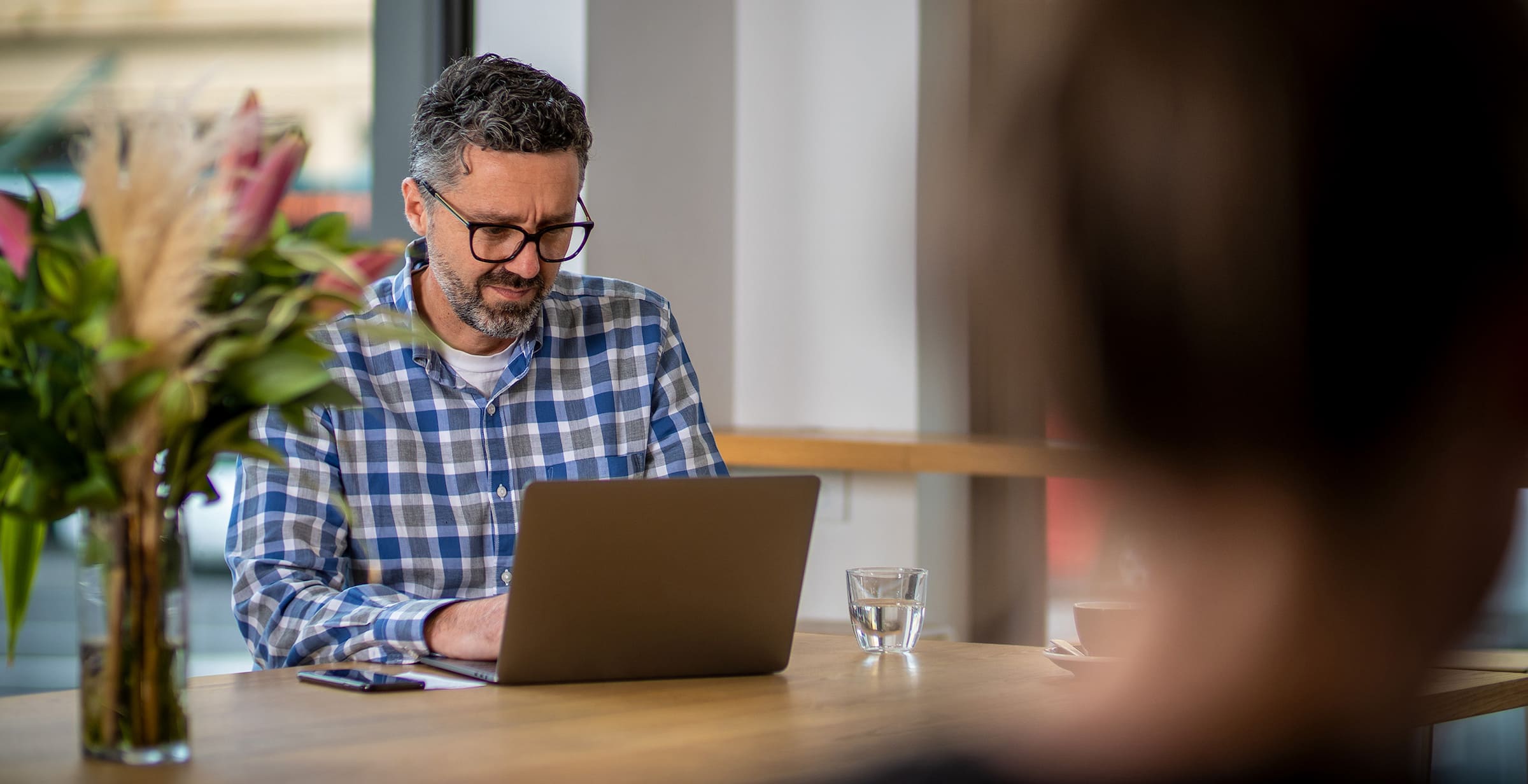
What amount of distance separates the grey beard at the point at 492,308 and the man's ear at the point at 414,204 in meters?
0.11

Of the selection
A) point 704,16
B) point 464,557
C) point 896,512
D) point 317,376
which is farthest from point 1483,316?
point 704,16

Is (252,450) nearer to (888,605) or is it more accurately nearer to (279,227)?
(279,227)

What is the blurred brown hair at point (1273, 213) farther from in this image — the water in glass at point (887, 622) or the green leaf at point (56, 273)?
the water in glass at point (887, 622)

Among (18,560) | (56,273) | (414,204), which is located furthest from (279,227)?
(414,204)

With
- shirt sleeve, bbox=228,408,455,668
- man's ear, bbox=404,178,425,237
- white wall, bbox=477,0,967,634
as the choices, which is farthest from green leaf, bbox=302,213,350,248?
white wall, bbox=477,0,967,634

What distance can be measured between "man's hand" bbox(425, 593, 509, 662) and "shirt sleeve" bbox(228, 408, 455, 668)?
0.01 meters

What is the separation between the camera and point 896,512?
2.90 m

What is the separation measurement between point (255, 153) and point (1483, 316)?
0.74 metres

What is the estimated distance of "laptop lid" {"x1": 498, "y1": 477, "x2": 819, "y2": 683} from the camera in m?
1.20

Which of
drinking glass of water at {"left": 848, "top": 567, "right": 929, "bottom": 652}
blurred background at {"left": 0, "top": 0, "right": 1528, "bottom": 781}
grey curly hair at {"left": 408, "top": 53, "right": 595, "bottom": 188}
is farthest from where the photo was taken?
blurred background at {"left": 0, "top": 0, "right": 1528, "bottom": 781}

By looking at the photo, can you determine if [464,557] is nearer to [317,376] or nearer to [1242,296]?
[317,376]

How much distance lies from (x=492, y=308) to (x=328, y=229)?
2.82ft

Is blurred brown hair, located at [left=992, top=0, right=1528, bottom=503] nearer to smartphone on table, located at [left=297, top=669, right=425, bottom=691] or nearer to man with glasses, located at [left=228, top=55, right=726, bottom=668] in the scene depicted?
smartphone on table, located at [left=297, top=669, right=425, bottom=691]

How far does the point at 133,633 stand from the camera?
92 centimetres
